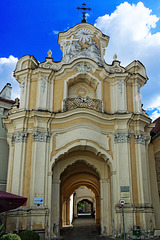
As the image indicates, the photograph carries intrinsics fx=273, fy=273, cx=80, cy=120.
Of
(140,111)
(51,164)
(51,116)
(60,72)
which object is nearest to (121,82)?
(140,111)

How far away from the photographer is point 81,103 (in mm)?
16688

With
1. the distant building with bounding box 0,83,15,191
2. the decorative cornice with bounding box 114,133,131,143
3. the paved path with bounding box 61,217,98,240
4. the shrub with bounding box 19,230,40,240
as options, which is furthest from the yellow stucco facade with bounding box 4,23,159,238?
the shrub with bounding box 19,230,40,240

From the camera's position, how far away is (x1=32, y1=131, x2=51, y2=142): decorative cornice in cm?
1595

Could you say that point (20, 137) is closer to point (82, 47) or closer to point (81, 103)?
point (81, 103)

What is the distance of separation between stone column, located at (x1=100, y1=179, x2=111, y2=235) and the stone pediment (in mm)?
8032

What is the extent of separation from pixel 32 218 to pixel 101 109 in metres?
7.44

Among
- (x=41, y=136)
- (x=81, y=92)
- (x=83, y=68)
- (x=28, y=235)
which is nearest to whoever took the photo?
(x=28, y=235)

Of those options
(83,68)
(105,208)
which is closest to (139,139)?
(105,208)

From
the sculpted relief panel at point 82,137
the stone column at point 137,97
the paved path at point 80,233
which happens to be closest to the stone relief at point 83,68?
the stone column at point 137,97

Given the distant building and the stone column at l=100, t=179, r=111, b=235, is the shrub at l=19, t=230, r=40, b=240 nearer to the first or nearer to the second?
the stone column at l=100, t=179, r=111, b=235

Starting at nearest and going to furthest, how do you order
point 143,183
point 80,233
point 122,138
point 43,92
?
point 143,183 < point 122,138 < point 43,92 < point 80,233

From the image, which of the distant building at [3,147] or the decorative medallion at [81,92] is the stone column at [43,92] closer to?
the decorative medallion at [81,92]

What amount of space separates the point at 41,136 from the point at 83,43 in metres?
7.37

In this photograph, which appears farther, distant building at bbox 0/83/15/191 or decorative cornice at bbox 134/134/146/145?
distant building at bbox 0/83/15/191
